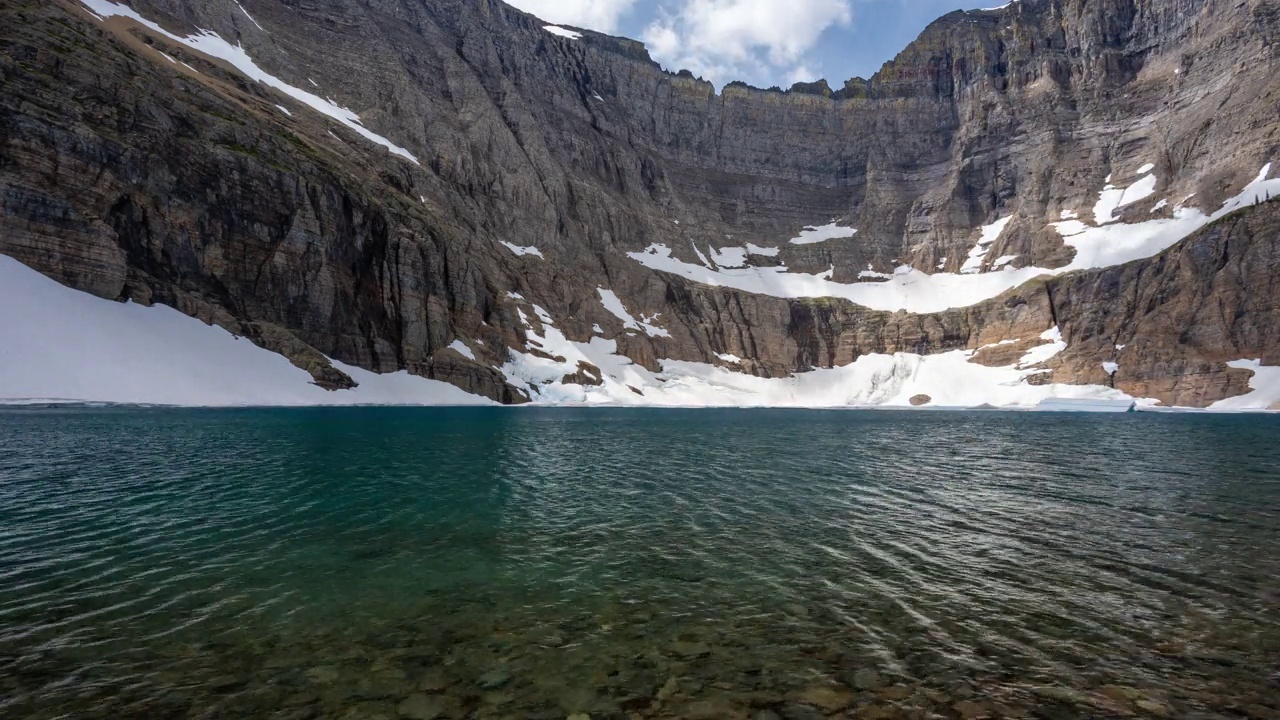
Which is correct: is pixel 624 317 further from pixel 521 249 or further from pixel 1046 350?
pixel 1046 350

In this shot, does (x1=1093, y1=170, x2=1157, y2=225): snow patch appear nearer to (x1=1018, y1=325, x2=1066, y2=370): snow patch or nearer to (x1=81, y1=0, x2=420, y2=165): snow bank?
(x1=1018, y1=325, x2=1066, y2=370): snow patch

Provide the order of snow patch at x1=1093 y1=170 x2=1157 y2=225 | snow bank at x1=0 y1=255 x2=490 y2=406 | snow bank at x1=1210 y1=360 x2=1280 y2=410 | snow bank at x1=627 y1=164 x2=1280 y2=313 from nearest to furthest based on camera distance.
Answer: snow bank at x1=0 y1=255 x2=490 y2=406 → snow bank at x1=1210 y1=360 x2=1280 y2=410 → snow bank at x1=627 y1=164 x2=1280 y2=313 → snow patch at x1=1093 y1=170 x2=1157 y2=225

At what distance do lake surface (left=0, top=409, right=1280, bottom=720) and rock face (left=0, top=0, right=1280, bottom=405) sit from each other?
254 ft

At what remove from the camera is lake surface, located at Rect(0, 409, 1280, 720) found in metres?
9.01

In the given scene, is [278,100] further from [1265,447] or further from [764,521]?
[1265,447]

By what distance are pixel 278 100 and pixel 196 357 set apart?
229ft

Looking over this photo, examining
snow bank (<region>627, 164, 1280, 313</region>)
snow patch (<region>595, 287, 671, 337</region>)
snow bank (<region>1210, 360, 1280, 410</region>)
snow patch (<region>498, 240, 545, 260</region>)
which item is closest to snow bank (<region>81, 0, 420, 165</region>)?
snow patch (<region>498, 240, 545, 260</region>)

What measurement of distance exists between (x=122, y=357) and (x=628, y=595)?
9298cm

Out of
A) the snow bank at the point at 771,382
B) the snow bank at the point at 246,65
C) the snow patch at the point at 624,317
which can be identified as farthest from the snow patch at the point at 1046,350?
the snow bank at the point at 246,65

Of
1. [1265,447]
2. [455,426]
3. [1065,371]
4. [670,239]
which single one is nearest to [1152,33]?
[1065,371]

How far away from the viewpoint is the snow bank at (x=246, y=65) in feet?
401

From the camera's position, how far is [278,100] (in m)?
127

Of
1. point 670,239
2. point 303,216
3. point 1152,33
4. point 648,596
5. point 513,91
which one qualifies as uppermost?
point 1152,33

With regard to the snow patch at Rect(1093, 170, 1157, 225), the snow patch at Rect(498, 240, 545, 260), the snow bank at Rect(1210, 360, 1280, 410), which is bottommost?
the snow bank at Rect(1210, 360, 1280, 410)
